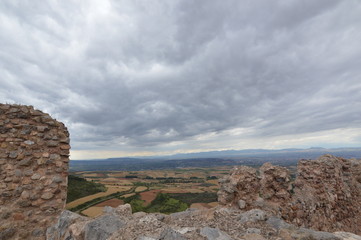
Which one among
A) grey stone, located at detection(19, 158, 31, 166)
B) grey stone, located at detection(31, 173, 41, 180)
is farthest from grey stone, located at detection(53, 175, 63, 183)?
grey stone, located at detection(19, 158, 31, 166)

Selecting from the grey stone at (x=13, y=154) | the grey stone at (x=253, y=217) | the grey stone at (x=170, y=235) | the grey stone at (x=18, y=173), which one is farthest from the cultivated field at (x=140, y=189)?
the grey stone at (x=253, y=217)

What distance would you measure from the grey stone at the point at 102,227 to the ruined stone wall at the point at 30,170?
320 cm

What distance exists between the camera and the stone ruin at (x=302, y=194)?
595 centimetres

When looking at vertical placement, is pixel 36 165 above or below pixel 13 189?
above

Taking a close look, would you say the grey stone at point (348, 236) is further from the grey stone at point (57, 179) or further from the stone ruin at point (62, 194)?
the grey stone at point (57, 179)

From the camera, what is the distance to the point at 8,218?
548 cm

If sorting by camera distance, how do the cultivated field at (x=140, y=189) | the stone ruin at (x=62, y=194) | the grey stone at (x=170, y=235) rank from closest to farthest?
the grey stone at (x=170, y=235)
the stone ruin at (x=62, y=194)
the cultivated field at (x=140, y=189)

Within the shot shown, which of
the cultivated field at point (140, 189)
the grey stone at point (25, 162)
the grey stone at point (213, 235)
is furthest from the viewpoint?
the cultivated field at point (140, 189)

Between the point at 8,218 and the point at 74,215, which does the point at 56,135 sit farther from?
the point at 74,215

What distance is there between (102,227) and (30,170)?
13.5 feet

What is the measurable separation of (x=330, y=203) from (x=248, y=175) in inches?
168

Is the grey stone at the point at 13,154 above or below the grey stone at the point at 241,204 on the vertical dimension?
above

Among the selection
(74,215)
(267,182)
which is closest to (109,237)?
(74,215)

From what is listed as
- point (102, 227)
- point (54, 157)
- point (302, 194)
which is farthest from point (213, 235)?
point (54, 157)
